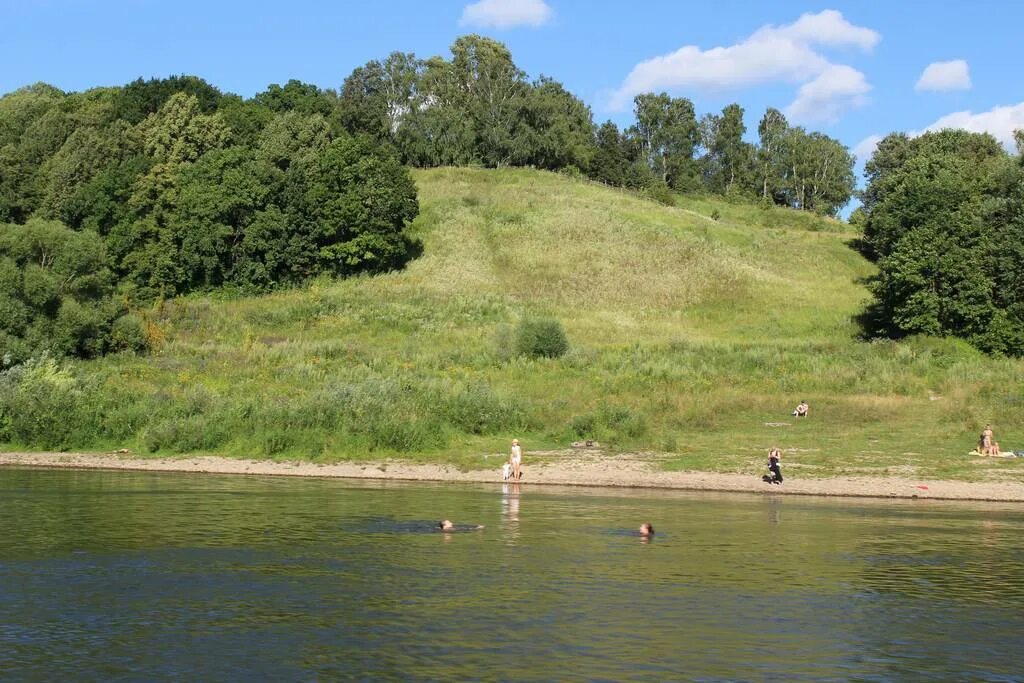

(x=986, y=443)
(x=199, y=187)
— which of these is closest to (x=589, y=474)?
(x=986, y=443)

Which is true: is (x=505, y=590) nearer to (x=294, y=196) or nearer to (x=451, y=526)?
(x=451, y=526)

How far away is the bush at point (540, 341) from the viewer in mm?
70500

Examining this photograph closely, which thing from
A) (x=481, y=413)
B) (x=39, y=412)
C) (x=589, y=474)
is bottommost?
(x=589, y=474)

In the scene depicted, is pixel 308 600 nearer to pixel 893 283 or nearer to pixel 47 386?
pixel 47 386

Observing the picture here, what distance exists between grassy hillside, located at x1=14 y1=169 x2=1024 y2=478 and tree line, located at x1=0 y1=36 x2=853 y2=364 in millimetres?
3816

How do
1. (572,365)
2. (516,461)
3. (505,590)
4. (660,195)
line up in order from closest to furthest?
(505,590), (516,461), (572,365), (660,195)

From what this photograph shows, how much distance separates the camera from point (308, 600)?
2250 centimetres

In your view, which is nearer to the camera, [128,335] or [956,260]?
[128,335]

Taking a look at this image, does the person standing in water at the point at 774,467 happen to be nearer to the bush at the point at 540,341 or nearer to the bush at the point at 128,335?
the bush at the point at 540,341

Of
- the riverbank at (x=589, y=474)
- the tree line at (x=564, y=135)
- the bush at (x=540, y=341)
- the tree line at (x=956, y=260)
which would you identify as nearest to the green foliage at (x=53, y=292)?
the riverbank at (x=589, y=474)

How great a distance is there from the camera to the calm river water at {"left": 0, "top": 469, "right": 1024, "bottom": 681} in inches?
716

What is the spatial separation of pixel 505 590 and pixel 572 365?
43875 mm

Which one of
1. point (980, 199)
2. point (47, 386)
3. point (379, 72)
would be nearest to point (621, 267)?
point (980, 199)

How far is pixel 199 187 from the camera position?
98.5 m
